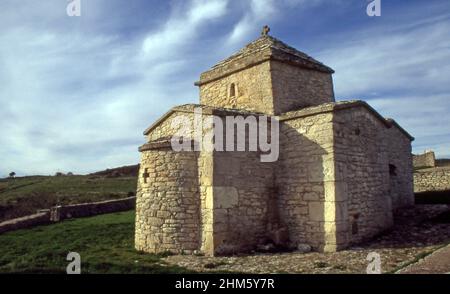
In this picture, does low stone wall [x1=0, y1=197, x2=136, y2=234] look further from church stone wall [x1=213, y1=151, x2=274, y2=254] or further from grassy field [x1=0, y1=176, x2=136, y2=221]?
church stone wall [x1=213, y1=151, x2=274, y2=254]

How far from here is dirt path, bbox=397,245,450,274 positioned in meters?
5.78

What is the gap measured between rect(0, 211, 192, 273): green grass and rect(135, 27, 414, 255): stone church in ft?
3.61

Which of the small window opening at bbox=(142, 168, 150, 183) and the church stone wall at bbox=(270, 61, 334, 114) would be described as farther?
the church stone wall at bbox=(270, 61, 334, 114)

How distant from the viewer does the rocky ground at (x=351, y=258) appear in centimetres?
728

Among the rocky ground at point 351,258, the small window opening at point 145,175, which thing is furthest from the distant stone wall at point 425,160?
the small window opening at point 145,175

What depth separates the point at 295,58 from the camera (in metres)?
12.3


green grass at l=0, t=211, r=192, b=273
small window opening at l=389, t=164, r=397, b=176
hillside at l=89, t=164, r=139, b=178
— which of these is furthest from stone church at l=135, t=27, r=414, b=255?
hillside at l=89, t=164, r=139, b=178

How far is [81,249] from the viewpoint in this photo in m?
9.99

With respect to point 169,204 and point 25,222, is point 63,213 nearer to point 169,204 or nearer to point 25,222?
point 25,222

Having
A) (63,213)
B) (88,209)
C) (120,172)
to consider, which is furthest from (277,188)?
(120,172)

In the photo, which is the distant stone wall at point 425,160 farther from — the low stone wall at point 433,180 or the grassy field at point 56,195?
the grassy field at point 56,195

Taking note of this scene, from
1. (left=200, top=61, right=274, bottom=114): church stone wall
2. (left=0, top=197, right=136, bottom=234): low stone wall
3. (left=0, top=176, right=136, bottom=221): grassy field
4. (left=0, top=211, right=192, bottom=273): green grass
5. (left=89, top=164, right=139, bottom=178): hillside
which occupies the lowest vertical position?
(left=0, top=211, right=192, bottom=273): green grass

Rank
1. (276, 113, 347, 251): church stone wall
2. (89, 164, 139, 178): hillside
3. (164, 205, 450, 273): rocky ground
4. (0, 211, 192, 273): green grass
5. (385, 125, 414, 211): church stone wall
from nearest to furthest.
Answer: (164, 205, 450, 273): rocky ground → (0, 211, 192, 273): green grass → (276, 113, 347, 251): church stone wall → (385, 125, 414, 211): church stone wall → (89, 164, 139, 178): hillside
